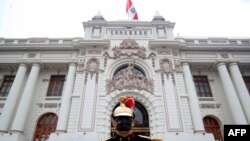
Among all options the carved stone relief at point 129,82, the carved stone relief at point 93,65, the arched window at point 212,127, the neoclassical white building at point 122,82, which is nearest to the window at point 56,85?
the neoclassical white building at point 122,82

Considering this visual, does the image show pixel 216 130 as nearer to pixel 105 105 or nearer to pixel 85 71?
pixel 105 105

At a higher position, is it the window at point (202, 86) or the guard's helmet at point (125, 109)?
the window at point (202, 86)

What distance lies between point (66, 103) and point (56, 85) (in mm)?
2902

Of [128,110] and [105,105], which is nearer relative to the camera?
[128,110]

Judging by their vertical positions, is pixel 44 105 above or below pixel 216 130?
above

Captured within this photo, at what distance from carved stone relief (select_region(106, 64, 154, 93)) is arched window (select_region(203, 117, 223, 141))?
4552 mm

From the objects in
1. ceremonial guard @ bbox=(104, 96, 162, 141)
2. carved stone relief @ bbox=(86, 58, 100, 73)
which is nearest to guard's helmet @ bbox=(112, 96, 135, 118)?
ceremonial guard @ bbox=(104, 96, 162, 141)

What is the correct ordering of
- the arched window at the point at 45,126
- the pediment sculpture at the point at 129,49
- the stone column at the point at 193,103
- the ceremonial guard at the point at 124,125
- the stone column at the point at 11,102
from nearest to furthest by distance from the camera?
the ceremonial guard at the point at 124,125 < the stone column at the point at 193,103 < the stone column at the point at 11,102 < the arched window at the point at 45,126 < the pediment sculpture at the point at 129,49

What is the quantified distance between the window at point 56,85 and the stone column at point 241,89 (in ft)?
42.8

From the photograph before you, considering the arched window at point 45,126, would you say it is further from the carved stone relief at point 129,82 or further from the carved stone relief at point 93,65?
the carved stone relief at point 129,82

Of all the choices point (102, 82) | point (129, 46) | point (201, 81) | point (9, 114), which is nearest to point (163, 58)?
point (129, 46)

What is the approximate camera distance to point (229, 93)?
12.9 meters

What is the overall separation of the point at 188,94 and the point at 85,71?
7431 millimetres

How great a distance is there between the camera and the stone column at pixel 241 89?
489 inches
